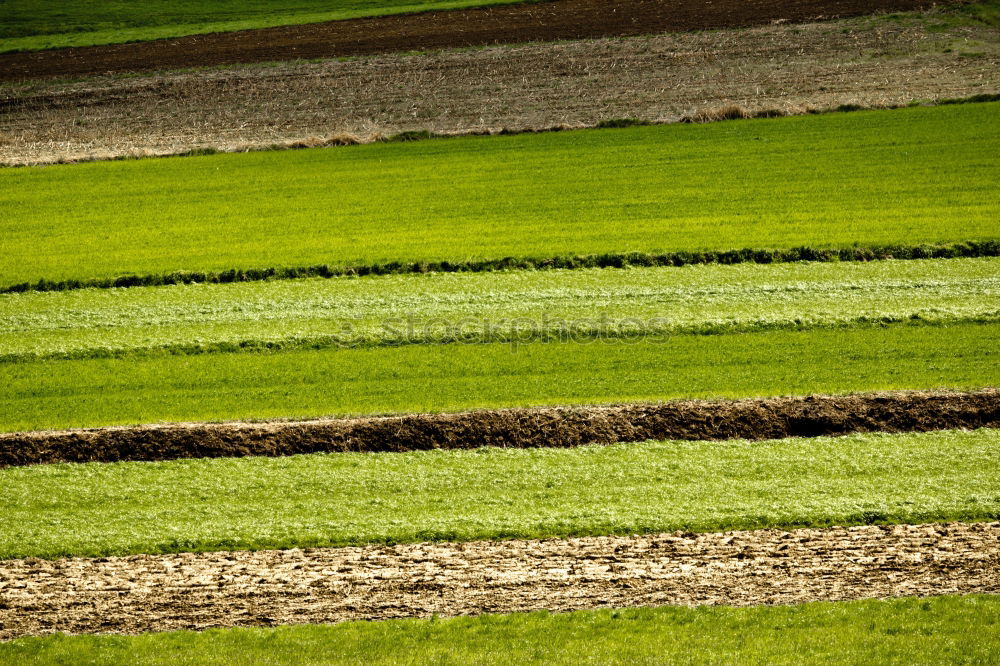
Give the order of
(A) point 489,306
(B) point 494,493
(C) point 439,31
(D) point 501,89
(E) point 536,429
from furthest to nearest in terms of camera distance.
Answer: (C) point 439,31 < (D) point 501,89 < (A) point 489,306 < (E) point 536,429 < (B) point 494,493

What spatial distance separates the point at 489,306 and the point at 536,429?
578 cm

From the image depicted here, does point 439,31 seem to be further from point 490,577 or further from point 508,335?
point 490,577

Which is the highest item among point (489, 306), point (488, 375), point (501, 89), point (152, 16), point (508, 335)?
point (152, 16)

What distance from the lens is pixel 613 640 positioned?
9.90 metres

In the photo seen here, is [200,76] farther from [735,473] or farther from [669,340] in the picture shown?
[735,473]

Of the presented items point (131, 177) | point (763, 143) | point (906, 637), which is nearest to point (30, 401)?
point (906, 637)

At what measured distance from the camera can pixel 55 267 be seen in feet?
82.0

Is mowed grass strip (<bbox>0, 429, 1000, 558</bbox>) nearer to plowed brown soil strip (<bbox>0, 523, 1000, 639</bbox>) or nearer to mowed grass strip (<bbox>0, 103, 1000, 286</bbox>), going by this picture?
plowed brown soil strip (<bbox>0, 523, 1000, 639</bbox>)

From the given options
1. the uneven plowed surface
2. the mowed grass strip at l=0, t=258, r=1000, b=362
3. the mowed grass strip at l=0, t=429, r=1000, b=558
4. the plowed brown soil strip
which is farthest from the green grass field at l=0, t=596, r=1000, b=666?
the uneven plowed surface

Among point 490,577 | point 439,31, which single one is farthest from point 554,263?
point 439,31

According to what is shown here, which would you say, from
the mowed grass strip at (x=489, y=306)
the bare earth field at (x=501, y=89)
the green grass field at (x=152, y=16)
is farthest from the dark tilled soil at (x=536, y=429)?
the green grass field at (x=152, y=16)

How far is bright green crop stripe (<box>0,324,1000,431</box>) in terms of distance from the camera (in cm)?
1669

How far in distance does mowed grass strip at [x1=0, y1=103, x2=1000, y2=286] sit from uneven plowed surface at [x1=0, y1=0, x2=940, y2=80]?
13906 millimetres

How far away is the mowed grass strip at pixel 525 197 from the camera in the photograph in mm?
24594
